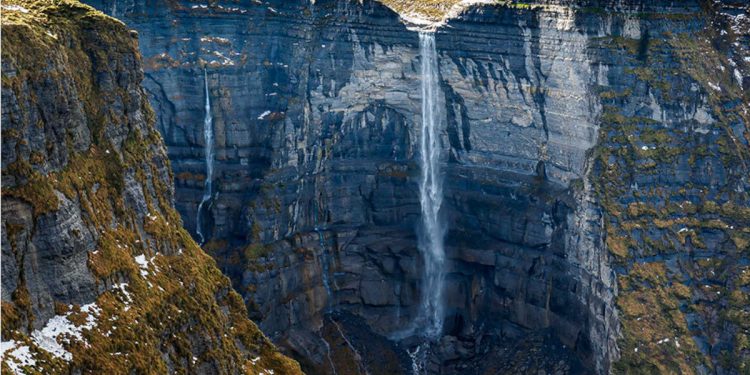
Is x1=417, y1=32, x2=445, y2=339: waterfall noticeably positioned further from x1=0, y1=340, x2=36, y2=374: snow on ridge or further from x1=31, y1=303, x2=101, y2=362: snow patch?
x1=0, y1=340, x2=36, y2=374: snow on ridge

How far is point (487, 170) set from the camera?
315 feet

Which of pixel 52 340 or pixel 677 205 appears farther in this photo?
pixel 677 205

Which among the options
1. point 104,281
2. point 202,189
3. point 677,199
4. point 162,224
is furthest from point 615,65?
point 104,281

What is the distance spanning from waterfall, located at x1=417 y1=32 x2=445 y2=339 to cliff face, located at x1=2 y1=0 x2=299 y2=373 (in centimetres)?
3101

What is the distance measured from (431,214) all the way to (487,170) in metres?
5.54

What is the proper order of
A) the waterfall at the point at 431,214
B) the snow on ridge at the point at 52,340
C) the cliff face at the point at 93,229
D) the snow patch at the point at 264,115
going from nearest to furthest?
the snow on ridge at the point at 52,340
the cliff face at the point at 93,229
the snow patch at the point at 264,115
the waterfall at the point at 431,214

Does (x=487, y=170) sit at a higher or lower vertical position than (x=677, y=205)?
higher

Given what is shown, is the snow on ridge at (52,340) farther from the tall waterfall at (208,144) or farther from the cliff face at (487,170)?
the tall waterfall at (208,144)

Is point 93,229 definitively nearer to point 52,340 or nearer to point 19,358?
point 52,340

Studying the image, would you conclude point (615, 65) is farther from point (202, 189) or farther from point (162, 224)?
point (162, 224)

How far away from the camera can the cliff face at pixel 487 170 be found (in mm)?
86312

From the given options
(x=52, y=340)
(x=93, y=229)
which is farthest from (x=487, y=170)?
(x=52, y=340)

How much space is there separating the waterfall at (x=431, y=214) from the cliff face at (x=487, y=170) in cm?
67

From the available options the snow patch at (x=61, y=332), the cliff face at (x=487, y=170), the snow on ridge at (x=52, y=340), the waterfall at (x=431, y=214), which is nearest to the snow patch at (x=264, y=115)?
the cliff face at (x=487, y=170)
